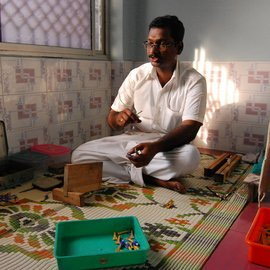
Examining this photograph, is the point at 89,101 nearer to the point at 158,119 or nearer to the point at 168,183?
the point at 158,119

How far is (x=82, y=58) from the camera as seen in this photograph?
232 cm

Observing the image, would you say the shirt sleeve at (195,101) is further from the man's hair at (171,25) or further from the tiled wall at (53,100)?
the tiled wall at (53,100)

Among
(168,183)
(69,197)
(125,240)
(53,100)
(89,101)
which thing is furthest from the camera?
(89,101)

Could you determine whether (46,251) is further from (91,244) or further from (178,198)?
(178,198)

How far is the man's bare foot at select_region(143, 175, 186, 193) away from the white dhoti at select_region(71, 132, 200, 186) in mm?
20

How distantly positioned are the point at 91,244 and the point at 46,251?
0.49 feet

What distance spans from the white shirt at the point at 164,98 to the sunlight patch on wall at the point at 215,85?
0.55 m

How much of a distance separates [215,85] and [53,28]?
1200 mm

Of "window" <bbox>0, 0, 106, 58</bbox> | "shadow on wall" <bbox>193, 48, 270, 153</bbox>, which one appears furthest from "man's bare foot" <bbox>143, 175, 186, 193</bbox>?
"window" <bbox>0, 0, 106, 58</bbox>

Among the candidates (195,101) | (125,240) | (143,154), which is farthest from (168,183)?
(125,240)

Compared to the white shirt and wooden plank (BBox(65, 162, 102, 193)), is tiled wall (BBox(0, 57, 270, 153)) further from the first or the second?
wooden plank (BBox(65, 162, 102, 193))

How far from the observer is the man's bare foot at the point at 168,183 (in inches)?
61.0

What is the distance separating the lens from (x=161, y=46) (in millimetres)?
1669

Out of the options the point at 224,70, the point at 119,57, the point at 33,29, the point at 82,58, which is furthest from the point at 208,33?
the point at 33,29
